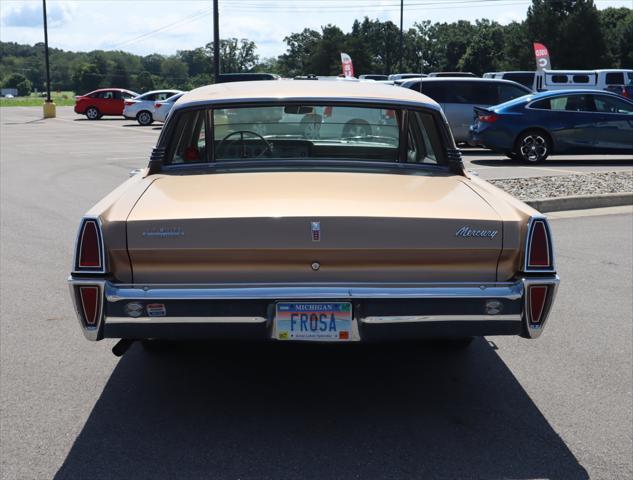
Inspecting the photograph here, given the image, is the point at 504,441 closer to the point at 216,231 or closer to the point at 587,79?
the point at 216,231

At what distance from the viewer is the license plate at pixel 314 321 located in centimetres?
385

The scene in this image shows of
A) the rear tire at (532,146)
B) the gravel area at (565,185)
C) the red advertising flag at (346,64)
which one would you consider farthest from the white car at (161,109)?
the gravel area at (565,185)

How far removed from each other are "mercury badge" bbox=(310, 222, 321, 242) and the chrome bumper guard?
0.23 metres

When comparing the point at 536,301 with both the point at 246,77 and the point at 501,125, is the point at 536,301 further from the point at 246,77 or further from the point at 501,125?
the point at 246,77

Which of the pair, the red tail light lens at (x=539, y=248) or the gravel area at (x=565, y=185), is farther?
the gravel area at (x=565, y=185)

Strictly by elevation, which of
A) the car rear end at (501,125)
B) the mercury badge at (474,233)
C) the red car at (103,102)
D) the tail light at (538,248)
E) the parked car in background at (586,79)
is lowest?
the tail light at (538,248)

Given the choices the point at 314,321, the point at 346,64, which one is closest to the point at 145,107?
the point at 346,64

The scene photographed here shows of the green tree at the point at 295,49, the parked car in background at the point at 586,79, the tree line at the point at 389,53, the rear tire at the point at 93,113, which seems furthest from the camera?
the green tree at the point at 295,49

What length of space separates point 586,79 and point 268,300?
31335mm

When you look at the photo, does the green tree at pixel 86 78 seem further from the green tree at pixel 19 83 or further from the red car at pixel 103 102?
the red car at pixel 103 102

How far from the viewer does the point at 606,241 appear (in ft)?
29.8

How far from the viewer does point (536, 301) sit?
3965 millimetres

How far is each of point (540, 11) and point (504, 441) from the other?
68.3m

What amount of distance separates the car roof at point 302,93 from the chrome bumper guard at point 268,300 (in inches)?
64.6
